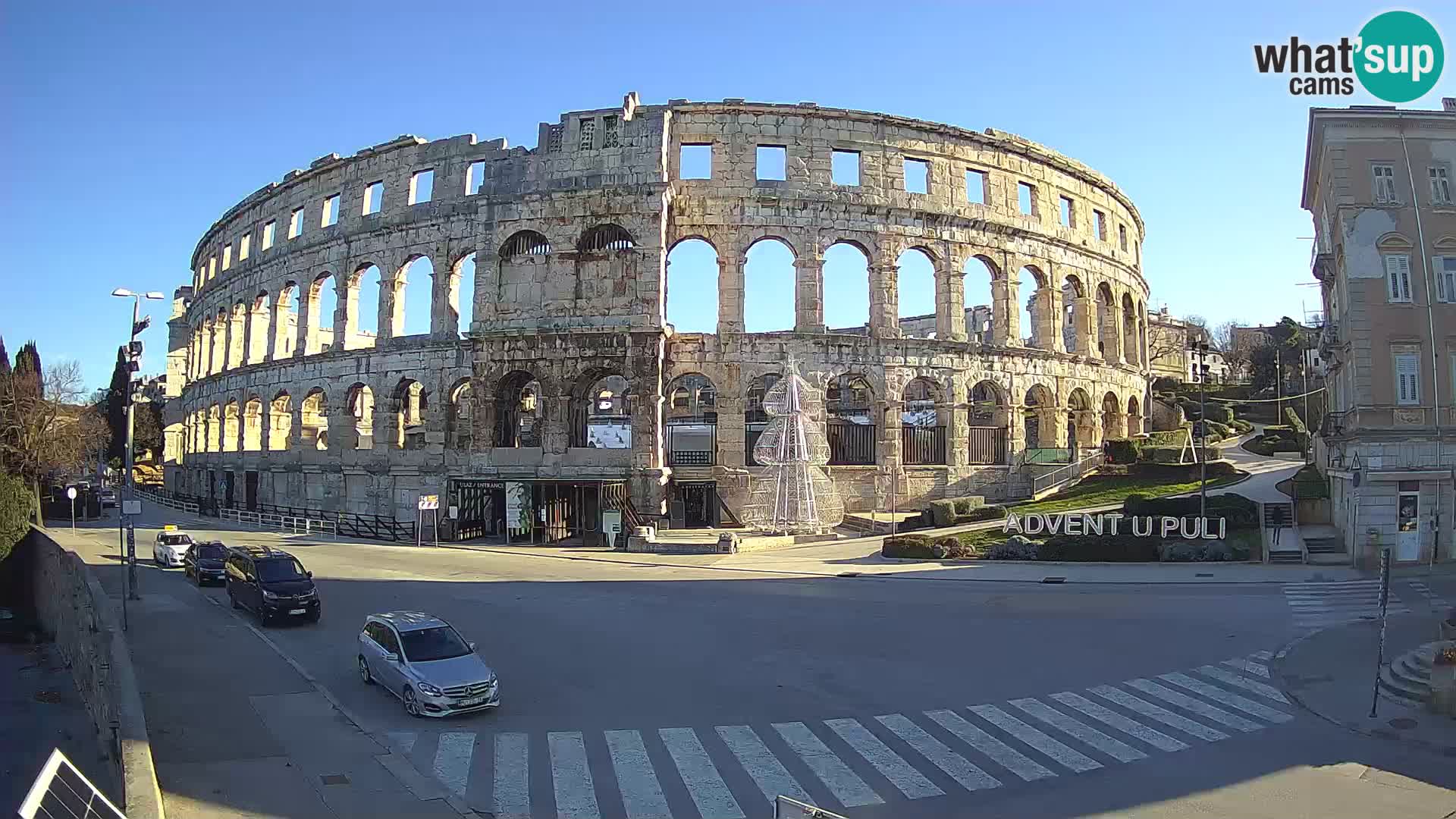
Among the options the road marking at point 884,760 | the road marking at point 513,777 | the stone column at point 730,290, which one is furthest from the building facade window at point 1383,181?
the road marking at point 513,777

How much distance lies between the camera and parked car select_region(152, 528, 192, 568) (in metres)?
31.9

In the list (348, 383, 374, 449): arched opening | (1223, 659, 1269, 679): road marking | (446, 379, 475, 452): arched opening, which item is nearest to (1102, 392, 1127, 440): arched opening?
(446, 379, 475, 452): arched opening

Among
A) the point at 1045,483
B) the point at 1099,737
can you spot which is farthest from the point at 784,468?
the point at 1099,737

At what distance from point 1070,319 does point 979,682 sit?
66.9 m

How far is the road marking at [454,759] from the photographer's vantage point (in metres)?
11.0

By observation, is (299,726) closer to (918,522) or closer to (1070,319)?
(918,522)

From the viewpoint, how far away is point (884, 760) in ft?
38.1

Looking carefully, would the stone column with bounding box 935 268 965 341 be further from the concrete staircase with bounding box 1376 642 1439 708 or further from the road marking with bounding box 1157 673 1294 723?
the road marking with bounding box 1157 673 1294 723

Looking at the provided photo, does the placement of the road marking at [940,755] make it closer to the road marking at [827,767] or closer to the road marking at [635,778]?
the road marking at [827,767]

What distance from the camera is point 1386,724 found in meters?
13.0

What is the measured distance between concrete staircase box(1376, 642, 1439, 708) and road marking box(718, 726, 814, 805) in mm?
9336

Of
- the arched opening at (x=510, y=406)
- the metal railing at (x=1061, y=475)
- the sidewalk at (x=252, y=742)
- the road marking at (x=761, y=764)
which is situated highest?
the arched opening at (x=510, y=406)

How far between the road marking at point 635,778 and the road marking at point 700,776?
360 mm

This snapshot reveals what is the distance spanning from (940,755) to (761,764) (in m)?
2.45
